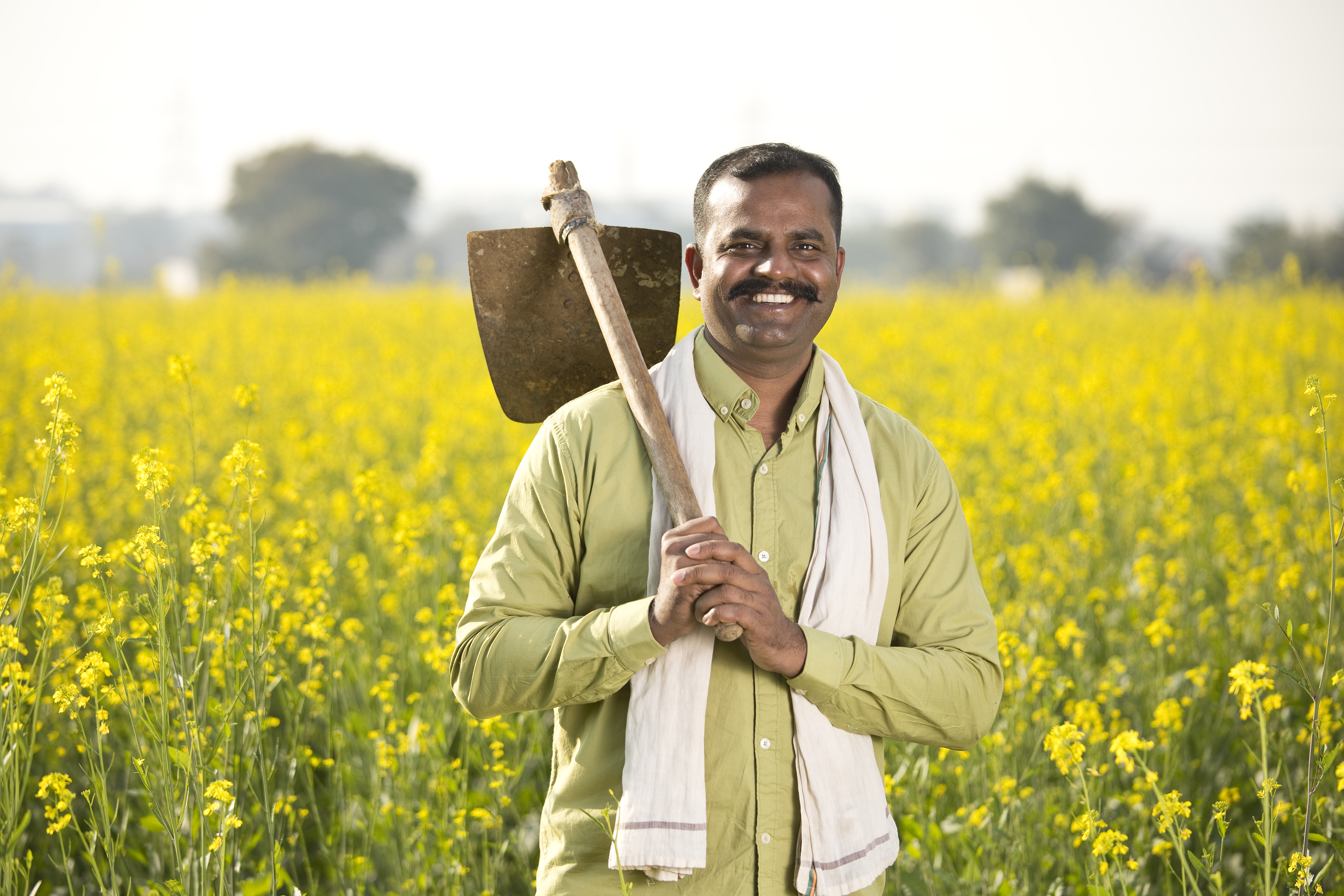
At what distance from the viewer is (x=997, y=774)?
2.16 meters

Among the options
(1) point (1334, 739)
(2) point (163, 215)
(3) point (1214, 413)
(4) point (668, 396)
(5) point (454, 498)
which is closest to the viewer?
(4) point (668, 396)

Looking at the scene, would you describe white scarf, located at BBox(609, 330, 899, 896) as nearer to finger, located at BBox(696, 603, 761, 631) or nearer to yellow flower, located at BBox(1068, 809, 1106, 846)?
finger, located at BBox(696, 603, 761, 631)

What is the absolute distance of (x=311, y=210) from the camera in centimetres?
3738

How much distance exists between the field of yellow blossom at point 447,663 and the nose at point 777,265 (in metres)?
0.85

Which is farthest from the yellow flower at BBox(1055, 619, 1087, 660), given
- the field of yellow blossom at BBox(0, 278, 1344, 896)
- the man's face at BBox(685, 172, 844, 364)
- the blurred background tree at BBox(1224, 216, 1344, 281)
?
the blurred background tree at BBox(1224, 216, 1344, 281)

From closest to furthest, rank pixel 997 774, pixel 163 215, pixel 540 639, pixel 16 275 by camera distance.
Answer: pixel 540 639 → pixel 997 774 → pixel 16 275 → pixel 163 215

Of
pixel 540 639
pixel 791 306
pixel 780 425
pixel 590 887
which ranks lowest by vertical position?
pixel 590 887

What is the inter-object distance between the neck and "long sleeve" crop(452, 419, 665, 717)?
289 mm

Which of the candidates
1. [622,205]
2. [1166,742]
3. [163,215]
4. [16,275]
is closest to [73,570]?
[1166,742]

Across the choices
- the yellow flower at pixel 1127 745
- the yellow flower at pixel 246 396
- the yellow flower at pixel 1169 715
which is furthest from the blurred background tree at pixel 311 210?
the yellow flower at pixel 1127 745

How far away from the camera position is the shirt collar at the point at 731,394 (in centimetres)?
148

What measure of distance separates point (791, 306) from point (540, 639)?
0.59m

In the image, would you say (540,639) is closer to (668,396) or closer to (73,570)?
(668,396)

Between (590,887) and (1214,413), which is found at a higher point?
(1214,413)
